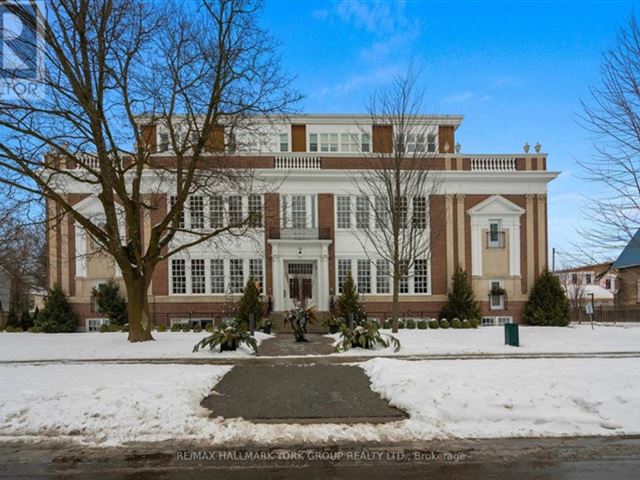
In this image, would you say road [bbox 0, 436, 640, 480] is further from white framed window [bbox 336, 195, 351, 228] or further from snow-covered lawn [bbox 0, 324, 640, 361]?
white framed window [bbox 336, 195, 351, 228]

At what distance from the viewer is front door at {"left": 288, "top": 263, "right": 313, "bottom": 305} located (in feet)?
85.5

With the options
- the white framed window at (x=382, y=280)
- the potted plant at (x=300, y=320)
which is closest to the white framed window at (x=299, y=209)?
the white framed window at (x=382, y=280)

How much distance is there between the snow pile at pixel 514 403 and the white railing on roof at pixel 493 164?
19.2 m

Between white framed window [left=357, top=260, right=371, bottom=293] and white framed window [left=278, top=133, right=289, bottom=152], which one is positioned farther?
white framed window [left=278, top=133, right=289, bottom=152]

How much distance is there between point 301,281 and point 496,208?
12089 mm

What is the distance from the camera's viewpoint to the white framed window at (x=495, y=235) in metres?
26.7

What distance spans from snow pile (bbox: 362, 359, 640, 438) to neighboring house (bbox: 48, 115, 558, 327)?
1709 centimetres

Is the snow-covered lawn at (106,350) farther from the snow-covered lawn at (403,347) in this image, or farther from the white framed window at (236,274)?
the white framed window at (236,274)

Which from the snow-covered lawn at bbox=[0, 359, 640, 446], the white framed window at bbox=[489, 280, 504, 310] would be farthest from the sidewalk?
the white framed window at bbox=[489, 280, 504, 310]

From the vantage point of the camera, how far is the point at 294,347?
592 inches

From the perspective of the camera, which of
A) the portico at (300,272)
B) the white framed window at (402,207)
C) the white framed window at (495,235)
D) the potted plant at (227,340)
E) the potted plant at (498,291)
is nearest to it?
the potted plant at (227,340)

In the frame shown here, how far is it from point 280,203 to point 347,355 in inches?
572

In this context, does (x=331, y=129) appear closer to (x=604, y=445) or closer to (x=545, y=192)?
(x=545, y=192)

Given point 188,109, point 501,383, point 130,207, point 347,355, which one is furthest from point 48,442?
point 188,109
